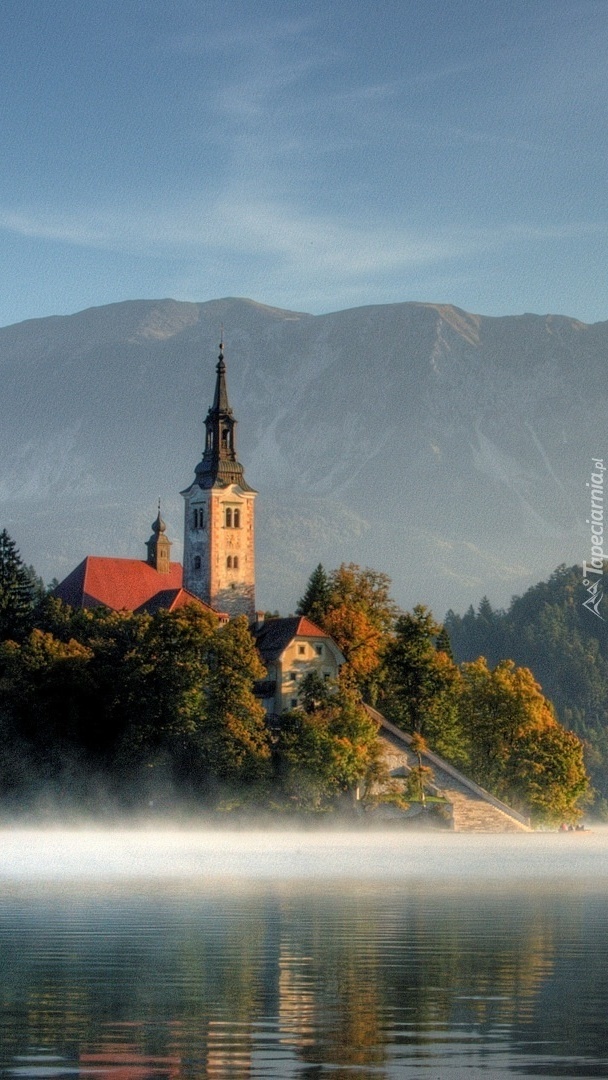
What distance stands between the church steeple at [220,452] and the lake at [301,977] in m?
72.0

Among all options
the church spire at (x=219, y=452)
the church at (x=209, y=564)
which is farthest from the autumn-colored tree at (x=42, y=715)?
the church spire at (x=219, y=452)

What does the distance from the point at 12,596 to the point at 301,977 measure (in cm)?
9068

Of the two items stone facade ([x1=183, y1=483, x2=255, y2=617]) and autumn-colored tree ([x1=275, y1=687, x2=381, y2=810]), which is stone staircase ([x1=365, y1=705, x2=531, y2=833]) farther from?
stone facade ([x1=183, y1=483, x2=255, y2=617])

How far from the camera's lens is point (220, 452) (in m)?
134

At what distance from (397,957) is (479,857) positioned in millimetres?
51125

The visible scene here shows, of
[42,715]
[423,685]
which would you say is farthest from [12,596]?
[423,685]

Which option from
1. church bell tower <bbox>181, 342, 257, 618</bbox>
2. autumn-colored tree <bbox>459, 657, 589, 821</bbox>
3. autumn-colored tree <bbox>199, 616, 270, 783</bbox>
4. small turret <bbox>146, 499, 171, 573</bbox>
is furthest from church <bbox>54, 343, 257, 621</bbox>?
autumn-colored tree <bbox>459, 657, 589, 821</bbox>

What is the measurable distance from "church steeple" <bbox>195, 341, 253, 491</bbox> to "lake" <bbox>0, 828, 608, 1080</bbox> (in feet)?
236

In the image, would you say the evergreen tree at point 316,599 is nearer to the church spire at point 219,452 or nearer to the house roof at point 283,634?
the house roof at point 283,634

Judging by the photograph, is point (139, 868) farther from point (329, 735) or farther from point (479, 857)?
point (329, 735)

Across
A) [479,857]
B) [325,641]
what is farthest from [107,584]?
[479,857]

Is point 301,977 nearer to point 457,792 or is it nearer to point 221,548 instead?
point 457,792

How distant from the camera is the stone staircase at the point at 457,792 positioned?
111000mm

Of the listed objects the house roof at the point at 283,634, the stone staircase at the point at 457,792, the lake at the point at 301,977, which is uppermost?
the house roof at the point at 283,634
